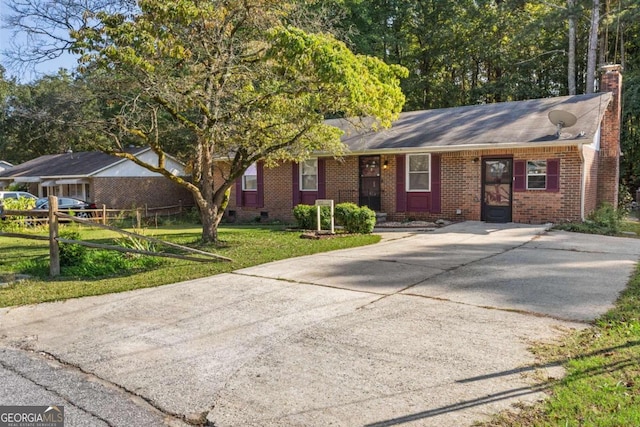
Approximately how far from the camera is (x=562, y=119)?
42.7 ft

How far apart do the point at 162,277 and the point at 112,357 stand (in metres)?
3.46

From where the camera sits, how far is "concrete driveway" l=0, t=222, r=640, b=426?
3287mm

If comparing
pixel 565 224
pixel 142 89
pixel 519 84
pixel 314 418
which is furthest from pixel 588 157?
pixel 519 84

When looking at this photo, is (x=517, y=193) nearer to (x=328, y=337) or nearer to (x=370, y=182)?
(x=370, y=182)

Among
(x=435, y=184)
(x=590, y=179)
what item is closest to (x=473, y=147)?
(x=435, y=184)

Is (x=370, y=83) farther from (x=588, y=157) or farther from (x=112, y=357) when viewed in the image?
(x=588, y=157)

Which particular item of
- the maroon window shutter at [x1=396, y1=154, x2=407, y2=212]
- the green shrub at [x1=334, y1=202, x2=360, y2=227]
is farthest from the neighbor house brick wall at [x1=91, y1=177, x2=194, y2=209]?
the green shrub at [x1=334, y1=202, x2=360, y2=227]

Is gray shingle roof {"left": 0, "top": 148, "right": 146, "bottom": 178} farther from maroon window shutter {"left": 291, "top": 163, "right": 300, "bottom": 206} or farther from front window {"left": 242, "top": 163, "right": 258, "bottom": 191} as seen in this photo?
maroon window shutter {"left": 291, "top": 163, "right": 300, "bottom": 206}

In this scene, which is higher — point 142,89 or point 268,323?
point 142,89

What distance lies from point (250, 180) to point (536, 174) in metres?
11.3

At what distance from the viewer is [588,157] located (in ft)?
46.2

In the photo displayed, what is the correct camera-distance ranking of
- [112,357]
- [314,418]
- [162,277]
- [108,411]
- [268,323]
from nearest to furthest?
[314,418] → [108,411] → [112,357] → [268,323] → [162,277]

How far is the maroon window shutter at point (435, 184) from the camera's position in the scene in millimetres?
15288

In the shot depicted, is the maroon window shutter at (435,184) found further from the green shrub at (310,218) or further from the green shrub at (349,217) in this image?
the green shrub at (310,218)
